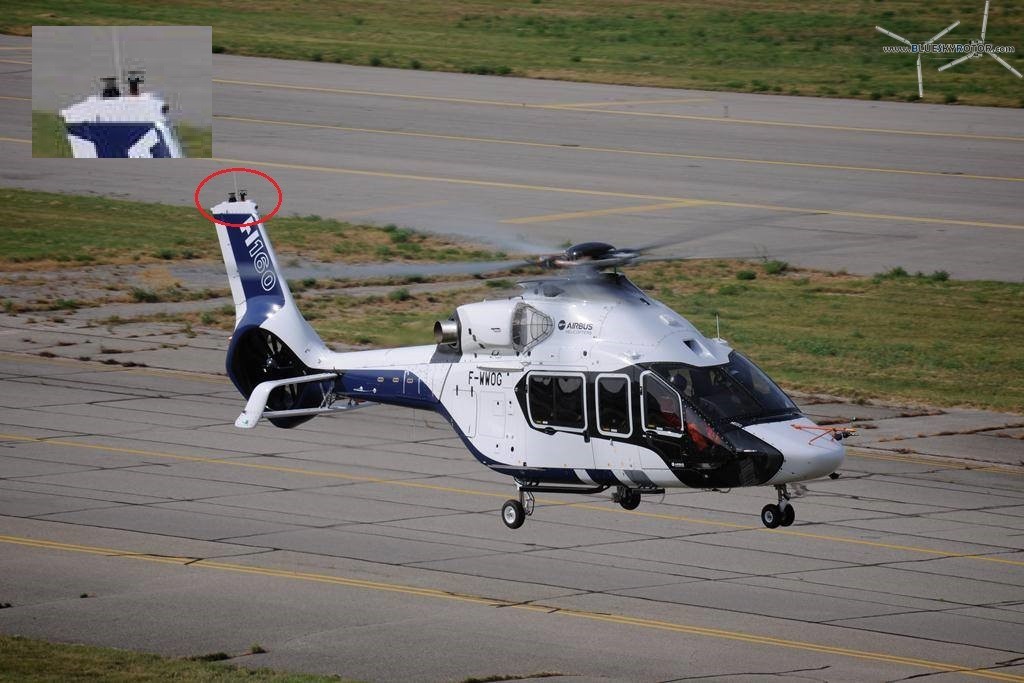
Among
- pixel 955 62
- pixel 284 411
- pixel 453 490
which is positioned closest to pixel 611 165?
pixel 955 62

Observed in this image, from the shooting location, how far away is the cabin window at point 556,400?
79.2 feet

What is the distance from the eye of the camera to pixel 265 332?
28844mm

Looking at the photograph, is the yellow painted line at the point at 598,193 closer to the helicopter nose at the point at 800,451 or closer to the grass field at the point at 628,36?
the grass field at the point at 628,36

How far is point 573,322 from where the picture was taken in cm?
2434

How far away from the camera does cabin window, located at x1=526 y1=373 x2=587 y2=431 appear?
79.2 feet

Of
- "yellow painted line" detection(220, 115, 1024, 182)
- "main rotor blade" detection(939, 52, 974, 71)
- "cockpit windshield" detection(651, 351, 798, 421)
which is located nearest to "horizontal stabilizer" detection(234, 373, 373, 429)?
"cockpit windshield" detection(651, 351, 798, 421)

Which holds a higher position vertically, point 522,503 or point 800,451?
point 800,451

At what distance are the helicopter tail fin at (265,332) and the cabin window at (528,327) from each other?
4.51 m

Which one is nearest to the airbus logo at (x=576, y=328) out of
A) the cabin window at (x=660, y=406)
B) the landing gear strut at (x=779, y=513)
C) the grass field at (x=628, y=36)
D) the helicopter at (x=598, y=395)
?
the helicopter at (x=598, y=395)

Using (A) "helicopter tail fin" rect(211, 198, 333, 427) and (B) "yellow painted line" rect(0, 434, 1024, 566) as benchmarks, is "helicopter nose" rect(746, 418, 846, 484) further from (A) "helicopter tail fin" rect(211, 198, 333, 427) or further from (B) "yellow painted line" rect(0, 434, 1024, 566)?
(A) "helicopter tail fin" rect(211, 198, 333, 427)

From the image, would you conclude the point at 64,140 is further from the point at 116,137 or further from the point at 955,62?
the point at 955,62

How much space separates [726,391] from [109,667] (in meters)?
9.54

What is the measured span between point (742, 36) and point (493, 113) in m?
19.1

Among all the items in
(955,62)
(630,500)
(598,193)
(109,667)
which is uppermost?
(955,62)
